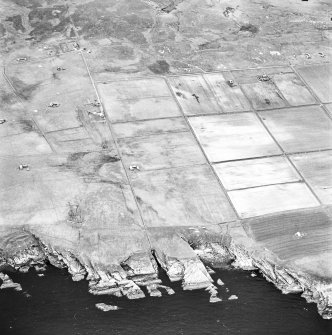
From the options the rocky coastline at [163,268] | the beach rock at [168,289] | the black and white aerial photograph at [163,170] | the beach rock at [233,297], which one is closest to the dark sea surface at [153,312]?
the black and white aerial photograph at [163,170]

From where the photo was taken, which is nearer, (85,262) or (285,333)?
(285,333)

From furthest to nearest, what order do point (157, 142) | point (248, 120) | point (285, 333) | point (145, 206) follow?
point (248, 120) < point (157, 142) < point (145, 206) < point (285, 333)

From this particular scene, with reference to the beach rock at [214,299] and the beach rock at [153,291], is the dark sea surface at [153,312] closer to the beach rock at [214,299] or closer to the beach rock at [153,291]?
the beach rock at [214,299]

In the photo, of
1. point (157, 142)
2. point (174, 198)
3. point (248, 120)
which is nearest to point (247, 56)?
point (248, 120)

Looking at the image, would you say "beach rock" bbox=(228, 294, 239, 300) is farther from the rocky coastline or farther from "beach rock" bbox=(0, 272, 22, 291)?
"beach rock" bbox=(0, 272, 22, 291)

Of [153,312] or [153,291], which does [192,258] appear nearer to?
[153,291]

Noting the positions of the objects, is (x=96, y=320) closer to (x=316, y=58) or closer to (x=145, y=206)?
(x=145, y=206)
